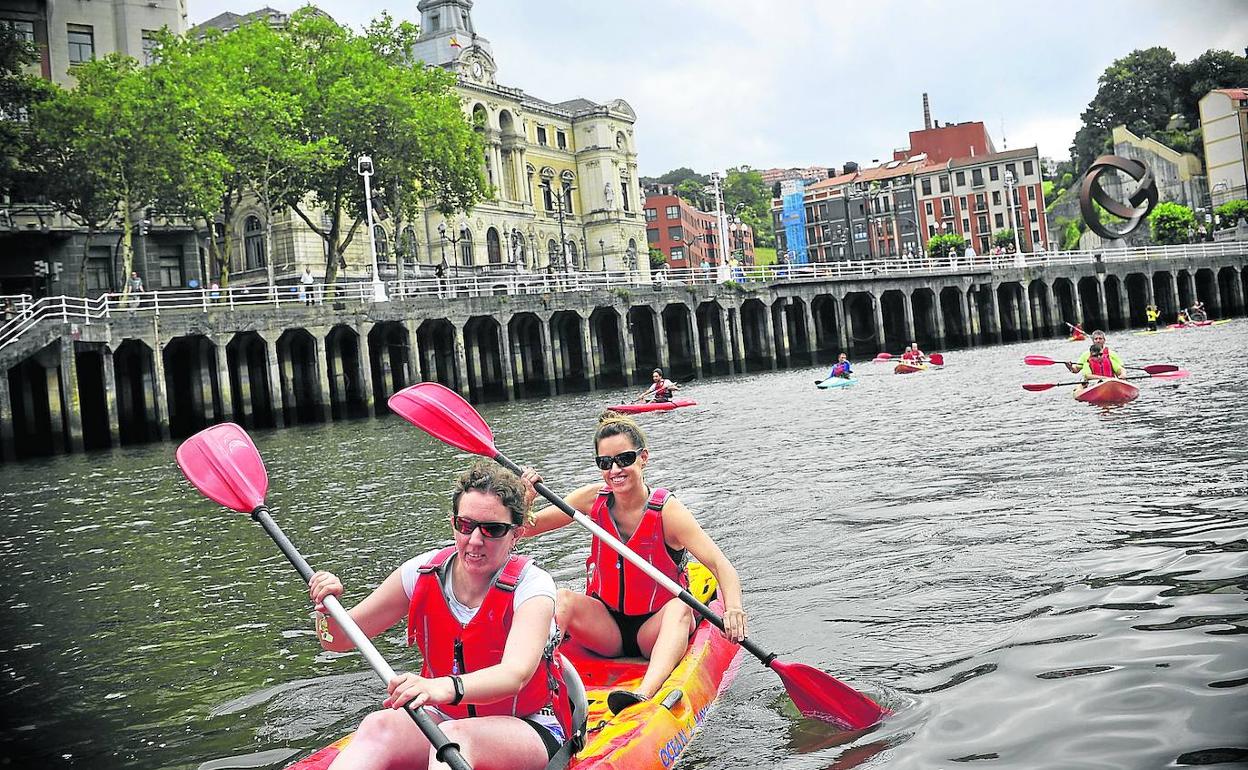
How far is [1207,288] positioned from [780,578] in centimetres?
6245

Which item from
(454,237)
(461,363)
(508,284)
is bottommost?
(461,363)

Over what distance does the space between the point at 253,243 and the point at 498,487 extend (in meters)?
58.1

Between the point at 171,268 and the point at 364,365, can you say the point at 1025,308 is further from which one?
the point at 171,268

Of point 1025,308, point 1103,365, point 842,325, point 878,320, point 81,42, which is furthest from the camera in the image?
point 1025,308

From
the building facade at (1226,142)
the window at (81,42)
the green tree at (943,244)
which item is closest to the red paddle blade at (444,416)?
the window at (81,42)

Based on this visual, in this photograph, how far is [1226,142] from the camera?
6912 cm

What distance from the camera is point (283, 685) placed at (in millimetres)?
7453

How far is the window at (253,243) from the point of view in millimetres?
58438

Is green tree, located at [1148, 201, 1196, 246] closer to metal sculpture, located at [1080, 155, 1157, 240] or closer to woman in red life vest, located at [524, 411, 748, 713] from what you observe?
metal sculpture, located at [1080, 155, 1157, 240]

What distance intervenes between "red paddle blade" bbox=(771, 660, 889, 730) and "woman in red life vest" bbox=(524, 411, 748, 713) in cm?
39

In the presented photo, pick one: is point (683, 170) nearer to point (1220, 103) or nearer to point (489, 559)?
point (1220, 103)

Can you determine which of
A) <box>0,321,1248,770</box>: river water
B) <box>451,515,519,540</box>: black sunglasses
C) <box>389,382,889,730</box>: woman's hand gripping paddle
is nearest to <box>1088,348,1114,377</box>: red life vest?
<box>0,321,1248,770</box>: river water

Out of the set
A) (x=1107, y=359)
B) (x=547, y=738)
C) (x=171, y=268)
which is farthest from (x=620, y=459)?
(x=171, y=268)

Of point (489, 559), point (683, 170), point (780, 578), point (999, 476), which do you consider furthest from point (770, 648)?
point (683, 170)
